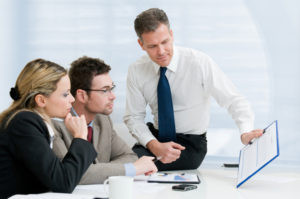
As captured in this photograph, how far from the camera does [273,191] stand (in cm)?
194

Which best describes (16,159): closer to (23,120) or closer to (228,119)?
(23,120)

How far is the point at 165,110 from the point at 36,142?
1381mm

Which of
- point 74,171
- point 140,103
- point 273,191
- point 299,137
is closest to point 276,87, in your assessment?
point 299,137

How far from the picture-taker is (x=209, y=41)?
12.8ft

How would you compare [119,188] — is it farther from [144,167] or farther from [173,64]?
[173,64]

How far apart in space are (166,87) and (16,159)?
1.40 metres

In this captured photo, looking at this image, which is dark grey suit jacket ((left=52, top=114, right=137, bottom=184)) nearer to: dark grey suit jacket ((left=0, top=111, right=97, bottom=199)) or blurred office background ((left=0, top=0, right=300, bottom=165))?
dark grey suit jacket ((left=0, top=111, right=97, bottom=199))

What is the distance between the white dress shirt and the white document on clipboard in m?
0.66

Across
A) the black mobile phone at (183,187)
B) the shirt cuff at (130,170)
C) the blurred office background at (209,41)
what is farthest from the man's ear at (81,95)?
the blurred office background at (209,41)

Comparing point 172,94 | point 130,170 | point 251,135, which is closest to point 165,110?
point 172,94

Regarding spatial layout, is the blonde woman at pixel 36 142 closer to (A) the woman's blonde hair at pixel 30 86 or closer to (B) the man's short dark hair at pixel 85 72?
(A) the woman's blonde hair at pixel 30 86

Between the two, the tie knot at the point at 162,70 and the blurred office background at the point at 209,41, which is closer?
the tie knot at the point at 162,70

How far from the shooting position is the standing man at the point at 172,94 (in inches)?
108

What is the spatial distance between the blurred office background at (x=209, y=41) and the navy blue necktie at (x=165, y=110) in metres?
0.95
